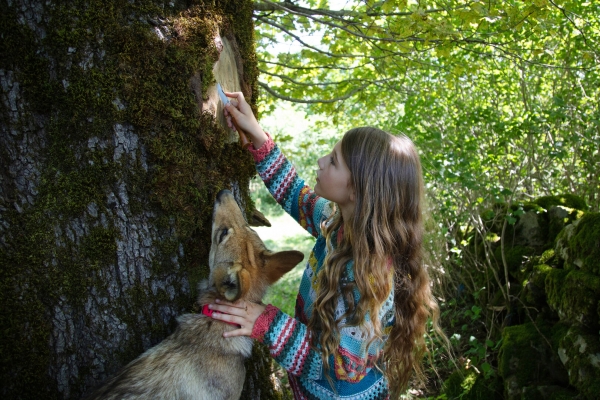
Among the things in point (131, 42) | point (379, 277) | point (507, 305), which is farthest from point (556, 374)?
point (131, 42)

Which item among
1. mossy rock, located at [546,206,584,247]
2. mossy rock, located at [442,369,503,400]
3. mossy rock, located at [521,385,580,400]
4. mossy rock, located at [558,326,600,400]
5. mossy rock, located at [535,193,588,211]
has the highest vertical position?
mossy rock, located at [535,193,588,211]

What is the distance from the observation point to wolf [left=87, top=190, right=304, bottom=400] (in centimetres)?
260

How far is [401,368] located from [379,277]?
2.77 feet

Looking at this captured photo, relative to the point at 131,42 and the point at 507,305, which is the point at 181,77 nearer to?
the point at 131,42

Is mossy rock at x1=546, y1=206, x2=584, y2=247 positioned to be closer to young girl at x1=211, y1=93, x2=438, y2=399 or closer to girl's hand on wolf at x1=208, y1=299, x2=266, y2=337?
young girl at x1=211, y1=93, x2=438, y2=399

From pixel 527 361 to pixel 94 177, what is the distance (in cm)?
439

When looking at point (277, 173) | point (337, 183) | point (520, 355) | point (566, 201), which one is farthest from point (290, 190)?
point (566, 201)

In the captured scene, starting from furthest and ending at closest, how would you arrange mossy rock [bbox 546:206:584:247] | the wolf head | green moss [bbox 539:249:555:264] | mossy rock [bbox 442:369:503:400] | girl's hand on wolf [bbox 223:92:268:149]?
mossy rock [bbox 546:206:584:247]
green moss [bbox 539:249:555:264]
mossy rock [bbox 442:369:503:400]
girl's hand on wolf [bbox 223:92:268:149]
the wolf head

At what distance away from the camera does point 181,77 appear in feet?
8.98

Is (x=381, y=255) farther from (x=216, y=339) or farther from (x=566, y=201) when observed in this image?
(x=566, y=201)

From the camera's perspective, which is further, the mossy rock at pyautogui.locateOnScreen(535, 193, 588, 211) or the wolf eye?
the mossy rock at pyautogui.locateOnScreen(535, 193, 588, 211)

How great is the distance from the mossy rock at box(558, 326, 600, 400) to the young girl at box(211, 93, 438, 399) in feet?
5.14

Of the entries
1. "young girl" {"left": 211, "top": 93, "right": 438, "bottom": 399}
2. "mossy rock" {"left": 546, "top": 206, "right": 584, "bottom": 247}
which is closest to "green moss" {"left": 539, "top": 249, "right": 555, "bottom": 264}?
"mossy rock" {"left": 546, "top": 206, "right": 584, "bottom": 247}

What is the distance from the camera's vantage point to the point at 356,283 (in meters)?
2.92
